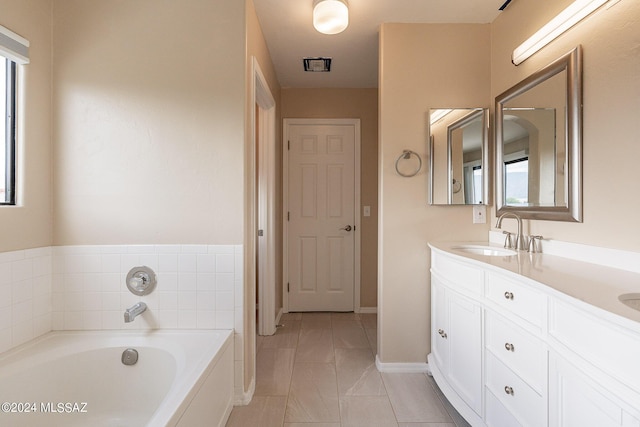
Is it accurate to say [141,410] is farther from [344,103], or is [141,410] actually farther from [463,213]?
[344,103]

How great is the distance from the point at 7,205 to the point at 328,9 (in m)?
2.00

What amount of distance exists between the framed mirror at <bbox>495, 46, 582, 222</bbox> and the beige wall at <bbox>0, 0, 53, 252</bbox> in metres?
2.72

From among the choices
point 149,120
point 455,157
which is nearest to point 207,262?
point 149,120

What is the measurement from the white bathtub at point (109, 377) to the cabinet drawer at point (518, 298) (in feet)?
4.33

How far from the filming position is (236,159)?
67.7 inches

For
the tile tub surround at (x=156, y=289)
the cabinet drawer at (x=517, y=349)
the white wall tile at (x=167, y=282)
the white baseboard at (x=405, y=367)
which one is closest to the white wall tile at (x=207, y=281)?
the tile tub surround at (x=156, y=289)

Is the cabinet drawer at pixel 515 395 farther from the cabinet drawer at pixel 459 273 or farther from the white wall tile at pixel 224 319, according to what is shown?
the white wall tile at pixel 224 319

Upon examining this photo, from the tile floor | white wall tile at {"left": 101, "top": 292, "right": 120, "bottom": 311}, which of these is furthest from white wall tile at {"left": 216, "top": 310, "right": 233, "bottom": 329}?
white wall tile at {"left": 101, "top": 292, "right": 120, "bottom": 311}

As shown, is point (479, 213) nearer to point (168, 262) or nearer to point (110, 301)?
point (168, 262)

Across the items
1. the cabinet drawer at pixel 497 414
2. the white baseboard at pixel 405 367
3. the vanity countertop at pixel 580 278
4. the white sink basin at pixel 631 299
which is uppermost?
the vanity countertop at pixel 580 278

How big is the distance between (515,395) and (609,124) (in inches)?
46.5

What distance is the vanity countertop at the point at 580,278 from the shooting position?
777 millimetres

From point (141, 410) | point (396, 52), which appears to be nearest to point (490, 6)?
point (396, 52)

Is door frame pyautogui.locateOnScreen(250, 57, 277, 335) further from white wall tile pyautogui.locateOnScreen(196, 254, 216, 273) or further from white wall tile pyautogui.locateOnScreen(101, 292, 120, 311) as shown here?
white wall tile pyautogui.locateOnScreen(101, 292, 120, 311)
